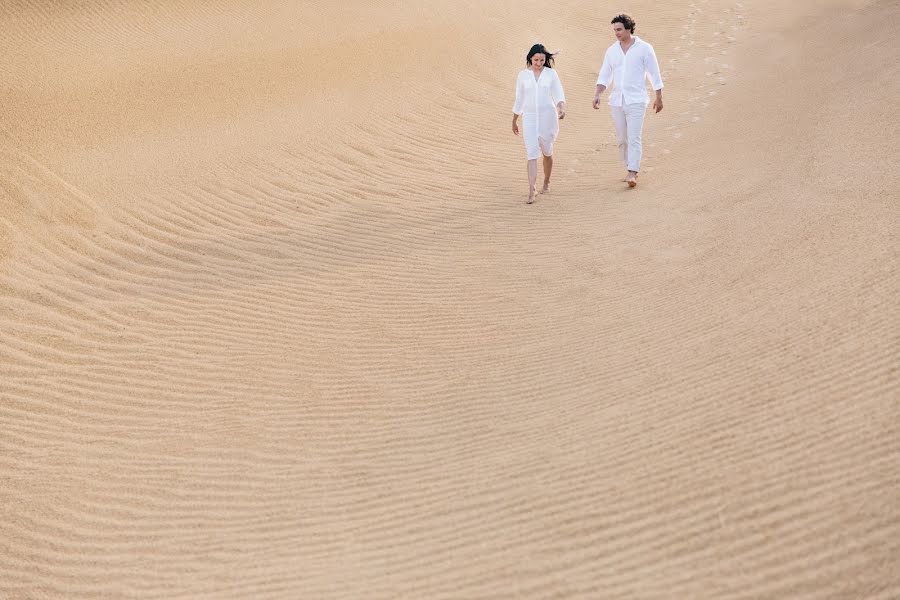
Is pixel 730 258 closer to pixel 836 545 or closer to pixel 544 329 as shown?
pixel 544 329

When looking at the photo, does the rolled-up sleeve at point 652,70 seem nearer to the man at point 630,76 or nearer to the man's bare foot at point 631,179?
the man at point 630,76

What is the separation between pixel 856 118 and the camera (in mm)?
10305

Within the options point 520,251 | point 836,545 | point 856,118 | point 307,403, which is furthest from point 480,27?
point 836,545

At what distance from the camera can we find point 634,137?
10102 millimetres

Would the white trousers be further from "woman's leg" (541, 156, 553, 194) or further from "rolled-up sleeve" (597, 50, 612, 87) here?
"woman's leg" (541, 156, 553, 194)

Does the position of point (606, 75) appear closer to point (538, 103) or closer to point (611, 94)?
point (611, 94)

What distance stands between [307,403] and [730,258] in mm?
3700

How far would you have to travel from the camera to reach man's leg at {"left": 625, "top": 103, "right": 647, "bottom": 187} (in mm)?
9984

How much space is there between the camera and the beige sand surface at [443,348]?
4.33 metres

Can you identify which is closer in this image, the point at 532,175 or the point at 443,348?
the point at 443,348

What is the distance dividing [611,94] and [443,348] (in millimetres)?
4388

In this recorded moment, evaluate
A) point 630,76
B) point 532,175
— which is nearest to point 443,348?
point 532,175

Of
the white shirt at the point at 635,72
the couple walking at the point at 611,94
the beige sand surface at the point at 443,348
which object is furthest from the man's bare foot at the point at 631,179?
the white shirt at the point at 635,72

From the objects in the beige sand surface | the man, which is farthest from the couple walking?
the beige sand surface
